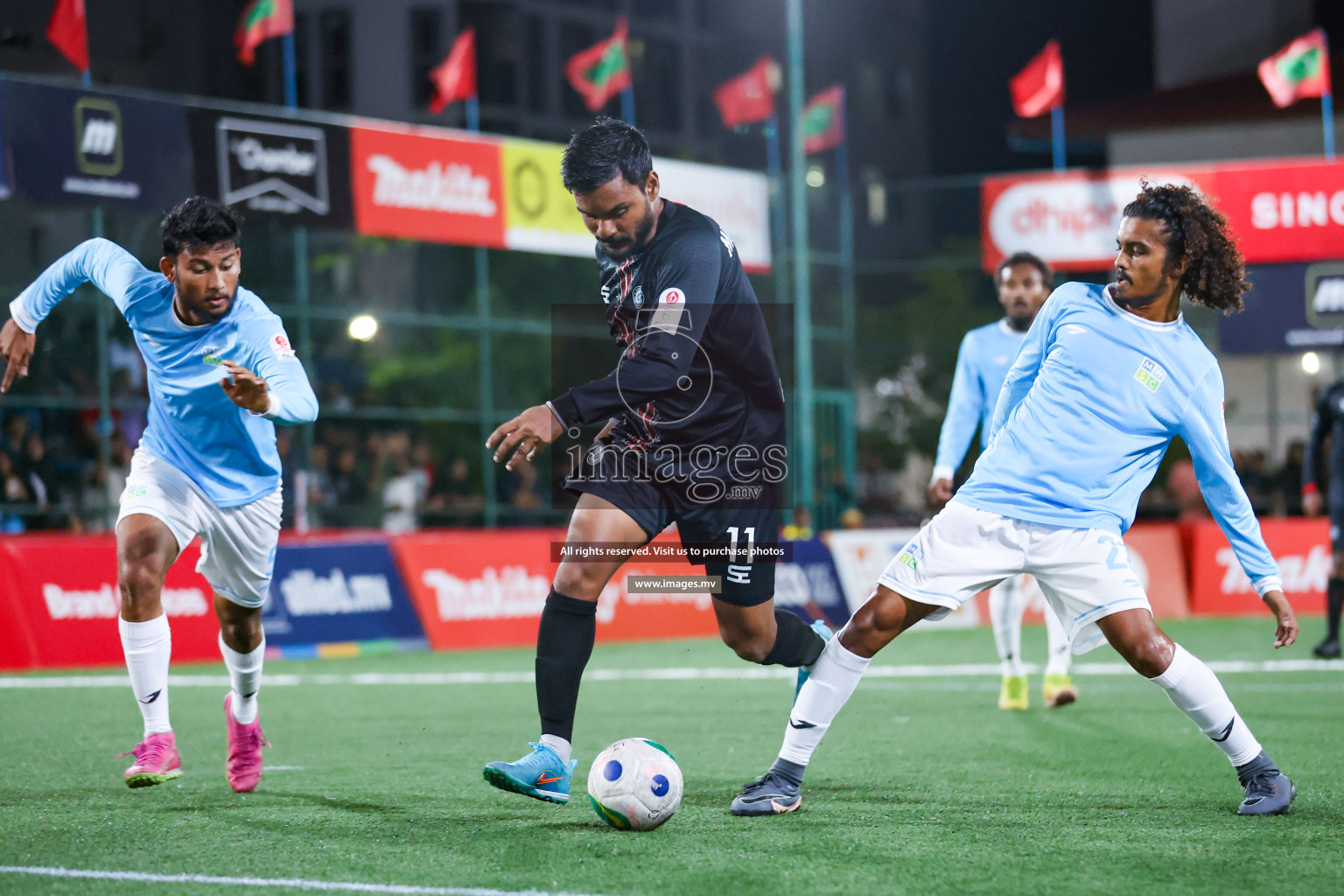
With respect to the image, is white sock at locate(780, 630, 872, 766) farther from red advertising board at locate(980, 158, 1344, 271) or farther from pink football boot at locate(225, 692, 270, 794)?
red advertising board at locate(980, 158, 1344, 271)

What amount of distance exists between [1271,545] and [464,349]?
52.4 feet

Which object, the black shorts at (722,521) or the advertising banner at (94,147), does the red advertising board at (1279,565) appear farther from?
→ the black shorts at (722,521)

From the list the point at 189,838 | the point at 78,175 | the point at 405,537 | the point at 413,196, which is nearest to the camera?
the point at 189,838

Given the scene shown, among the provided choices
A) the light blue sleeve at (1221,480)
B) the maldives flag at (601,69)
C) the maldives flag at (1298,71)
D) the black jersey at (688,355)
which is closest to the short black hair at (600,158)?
the black jersey at (688,355)

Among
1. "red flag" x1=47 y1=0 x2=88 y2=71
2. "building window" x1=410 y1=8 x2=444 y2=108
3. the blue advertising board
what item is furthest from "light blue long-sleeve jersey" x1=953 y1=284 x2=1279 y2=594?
"building window" x1=410 y1=8 x2=444 y2=108

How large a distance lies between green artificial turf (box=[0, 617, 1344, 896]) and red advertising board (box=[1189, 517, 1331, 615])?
7091mm

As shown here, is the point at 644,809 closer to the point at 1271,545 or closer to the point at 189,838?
the point at 189,838

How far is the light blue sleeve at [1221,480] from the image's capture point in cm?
512

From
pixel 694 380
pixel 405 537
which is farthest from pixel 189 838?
pixel 405 537

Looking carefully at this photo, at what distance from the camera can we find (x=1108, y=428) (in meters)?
5.10

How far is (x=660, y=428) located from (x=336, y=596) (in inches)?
342

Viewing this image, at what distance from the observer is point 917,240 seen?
93.1ft

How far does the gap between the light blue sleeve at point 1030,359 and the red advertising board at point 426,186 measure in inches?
566

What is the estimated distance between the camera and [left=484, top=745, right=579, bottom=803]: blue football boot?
196 inches
